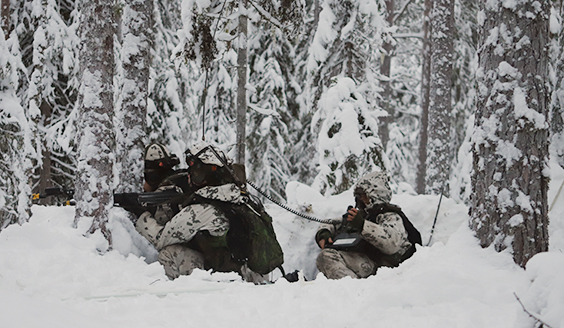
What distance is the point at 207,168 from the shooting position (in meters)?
5.40

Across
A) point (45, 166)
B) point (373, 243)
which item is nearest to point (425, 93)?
point (373, 243)

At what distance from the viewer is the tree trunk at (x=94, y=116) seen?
5.05m

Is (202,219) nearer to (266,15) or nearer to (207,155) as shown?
(207,155)

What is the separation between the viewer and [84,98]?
509 cm

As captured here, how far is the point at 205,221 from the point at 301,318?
253 centimetres

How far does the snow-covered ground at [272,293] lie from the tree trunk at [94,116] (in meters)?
0.49

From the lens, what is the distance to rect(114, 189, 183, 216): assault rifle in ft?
18.5

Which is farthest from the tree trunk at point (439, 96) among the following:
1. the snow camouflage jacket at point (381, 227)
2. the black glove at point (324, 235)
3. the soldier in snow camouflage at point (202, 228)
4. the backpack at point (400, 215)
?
the soldier in snow camouflage at point (202, 228)

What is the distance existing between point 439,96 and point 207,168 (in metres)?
8.44

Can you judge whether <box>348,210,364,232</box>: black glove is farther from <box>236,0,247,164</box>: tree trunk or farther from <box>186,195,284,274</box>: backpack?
<box>236,0,247,164</box>: tree trunk

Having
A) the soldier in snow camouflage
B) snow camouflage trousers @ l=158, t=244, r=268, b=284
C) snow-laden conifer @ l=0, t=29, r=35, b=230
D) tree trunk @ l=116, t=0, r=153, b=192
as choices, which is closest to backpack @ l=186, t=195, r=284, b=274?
the soldier in snow camouflage

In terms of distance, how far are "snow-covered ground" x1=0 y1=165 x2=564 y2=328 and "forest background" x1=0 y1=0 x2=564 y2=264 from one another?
0.66 meters

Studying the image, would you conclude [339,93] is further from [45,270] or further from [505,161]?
[45,270]

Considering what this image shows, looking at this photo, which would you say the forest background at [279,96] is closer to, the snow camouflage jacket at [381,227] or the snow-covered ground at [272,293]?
the snow-covered ground at [272,293]
